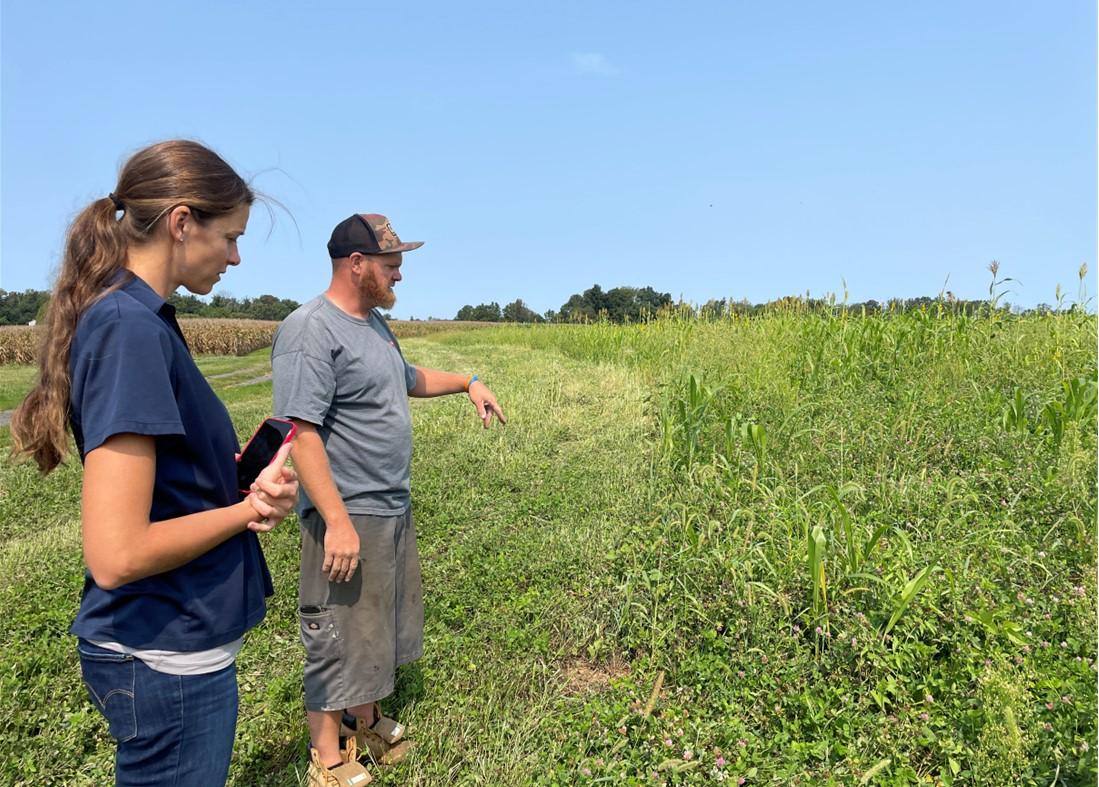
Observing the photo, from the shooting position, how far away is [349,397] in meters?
2.51

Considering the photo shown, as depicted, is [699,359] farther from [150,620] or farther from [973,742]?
[150,620]

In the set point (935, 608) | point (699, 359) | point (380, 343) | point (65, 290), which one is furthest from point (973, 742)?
point (699, 359)

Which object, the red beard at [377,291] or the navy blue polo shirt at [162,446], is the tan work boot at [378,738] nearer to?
the navy blue polo shirt at [162,446]

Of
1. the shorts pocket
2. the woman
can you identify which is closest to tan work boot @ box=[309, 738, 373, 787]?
the shorts pocket

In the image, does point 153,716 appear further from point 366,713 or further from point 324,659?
point 366,713

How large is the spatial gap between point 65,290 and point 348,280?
1150mm

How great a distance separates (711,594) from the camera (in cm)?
340

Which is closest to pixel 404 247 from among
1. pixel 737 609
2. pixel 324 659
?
pixel 324 659

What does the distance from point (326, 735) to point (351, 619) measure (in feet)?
1.52

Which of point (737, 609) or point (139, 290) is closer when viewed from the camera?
point (139, 290)

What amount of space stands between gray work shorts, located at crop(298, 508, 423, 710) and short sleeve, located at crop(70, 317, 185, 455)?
4.00ft

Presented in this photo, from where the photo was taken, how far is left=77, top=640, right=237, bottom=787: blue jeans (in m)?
1.46

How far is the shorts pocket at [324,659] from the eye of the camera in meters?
2.53

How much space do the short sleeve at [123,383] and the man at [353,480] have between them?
986 millimetres
